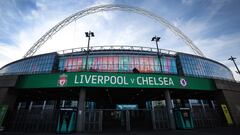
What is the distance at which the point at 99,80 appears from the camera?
17.0 meters

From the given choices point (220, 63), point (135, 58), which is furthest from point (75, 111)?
point (220, 63)

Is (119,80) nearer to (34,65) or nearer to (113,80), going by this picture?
(113,80)

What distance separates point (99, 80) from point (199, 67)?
48253mm

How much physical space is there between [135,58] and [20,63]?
43.9m

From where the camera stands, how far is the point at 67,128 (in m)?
14.9

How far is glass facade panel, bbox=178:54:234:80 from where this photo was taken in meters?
48.5

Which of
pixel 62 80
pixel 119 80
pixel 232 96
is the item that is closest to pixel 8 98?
pixel 62 80

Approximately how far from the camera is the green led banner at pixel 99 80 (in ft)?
55.6

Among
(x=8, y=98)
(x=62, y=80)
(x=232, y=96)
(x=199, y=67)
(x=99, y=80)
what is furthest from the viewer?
(x=199, y=67)

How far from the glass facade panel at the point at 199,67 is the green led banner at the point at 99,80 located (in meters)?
33.6

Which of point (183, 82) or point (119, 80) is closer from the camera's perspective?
point (119, 80)

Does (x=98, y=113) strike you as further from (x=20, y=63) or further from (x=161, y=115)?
(x=20, y=63)

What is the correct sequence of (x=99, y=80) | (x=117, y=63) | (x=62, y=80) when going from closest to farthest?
(x=99, y=80) → (x=62, y=80) → (x=117, y=63)

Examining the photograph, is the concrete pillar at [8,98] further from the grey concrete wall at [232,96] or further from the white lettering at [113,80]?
the grey concrete wall at [232,96]
